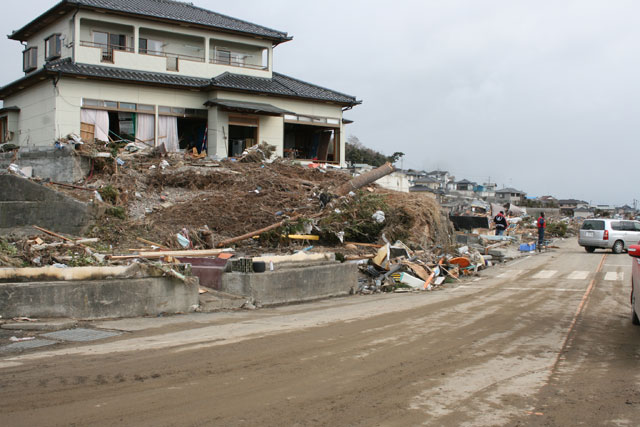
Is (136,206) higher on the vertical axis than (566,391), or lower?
higher

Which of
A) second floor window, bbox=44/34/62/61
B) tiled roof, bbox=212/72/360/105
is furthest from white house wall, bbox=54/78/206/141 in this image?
second floor window, bbox=44/34/62/61

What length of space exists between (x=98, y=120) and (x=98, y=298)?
56.9 ft

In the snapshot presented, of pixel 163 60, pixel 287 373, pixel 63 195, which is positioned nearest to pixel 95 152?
pixel 63 195

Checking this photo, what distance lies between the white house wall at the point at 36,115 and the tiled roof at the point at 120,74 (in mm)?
1061

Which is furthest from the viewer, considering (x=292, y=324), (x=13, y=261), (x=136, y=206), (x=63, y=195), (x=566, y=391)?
(x=136, y=206)

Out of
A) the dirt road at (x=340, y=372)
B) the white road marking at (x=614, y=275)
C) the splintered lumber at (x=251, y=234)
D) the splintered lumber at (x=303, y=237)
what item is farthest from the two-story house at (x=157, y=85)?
the dirt road at (x=340, y=372)

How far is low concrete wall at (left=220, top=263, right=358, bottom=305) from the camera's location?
11703mm

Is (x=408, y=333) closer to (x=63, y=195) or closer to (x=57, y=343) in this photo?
(x=57, y=343)

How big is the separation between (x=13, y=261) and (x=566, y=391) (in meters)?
9.36

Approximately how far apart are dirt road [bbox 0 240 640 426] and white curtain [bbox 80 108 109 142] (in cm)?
1696

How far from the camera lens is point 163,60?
27188 millimetres

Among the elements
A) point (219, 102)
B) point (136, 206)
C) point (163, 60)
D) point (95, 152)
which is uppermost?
point (163, 60)

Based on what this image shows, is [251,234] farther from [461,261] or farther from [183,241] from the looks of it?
[461,261]

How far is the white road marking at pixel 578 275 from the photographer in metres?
18.1
